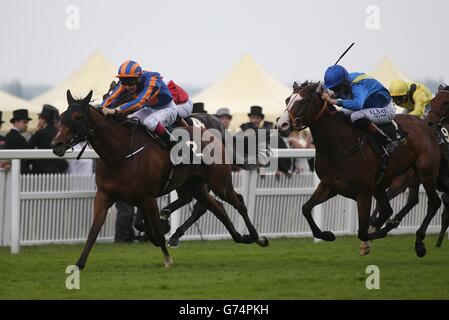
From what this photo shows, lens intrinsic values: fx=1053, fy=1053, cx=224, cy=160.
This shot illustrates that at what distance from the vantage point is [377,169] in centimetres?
1089

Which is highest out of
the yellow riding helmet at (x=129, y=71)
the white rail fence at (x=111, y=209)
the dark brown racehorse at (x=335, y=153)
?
the yellow riding helmet at (x=129, y=71)

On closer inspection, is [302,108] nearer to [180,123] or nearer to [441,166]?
[180,123]

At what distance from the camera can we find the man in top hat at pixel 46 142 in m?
13.2

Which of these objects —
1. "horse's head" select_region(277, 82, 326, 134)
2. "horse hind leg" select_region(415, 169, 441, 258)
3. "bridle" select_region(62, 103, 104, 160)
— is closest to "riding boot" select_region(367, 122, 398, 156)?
"horse's head" select_region(277, 82, 326, 134)

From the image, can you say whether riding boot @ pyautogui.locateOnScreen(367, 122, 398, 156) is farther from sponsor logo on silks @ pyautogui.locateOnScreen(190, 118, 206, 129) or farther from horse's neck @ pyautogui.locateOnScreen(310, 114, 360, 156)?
sponsor logo on silks @ pyautogui.locateOnScreen(190, 118, 206, 129)

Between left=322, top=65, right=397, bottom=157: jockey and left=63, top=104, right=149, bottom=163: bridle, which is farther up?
left=322, top=65, right=397, bottom=157: jockey

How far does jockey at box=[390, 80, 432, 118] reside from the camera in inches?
506

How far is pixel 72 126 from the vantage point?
387 inches

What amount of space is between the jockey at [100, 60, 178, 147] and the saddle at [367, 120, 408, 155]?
2.05 meters

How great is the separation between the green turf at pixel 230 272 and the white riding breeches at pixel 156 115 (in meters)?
1.47

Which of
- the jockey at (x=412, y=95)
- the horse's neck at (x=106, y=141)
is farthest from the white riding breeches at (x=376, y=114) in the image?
the horse's neck at (x=106, y=141)

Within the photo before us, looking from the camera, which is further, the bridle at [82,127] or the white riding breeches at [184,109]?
the white riding breeches at [184,109]

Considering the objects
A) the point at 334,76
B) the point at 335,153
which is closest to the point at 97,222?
the point at 335,153

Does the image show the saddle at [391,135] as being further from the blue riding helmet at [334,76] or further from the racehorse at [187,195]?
the racehorse at [187,195]
